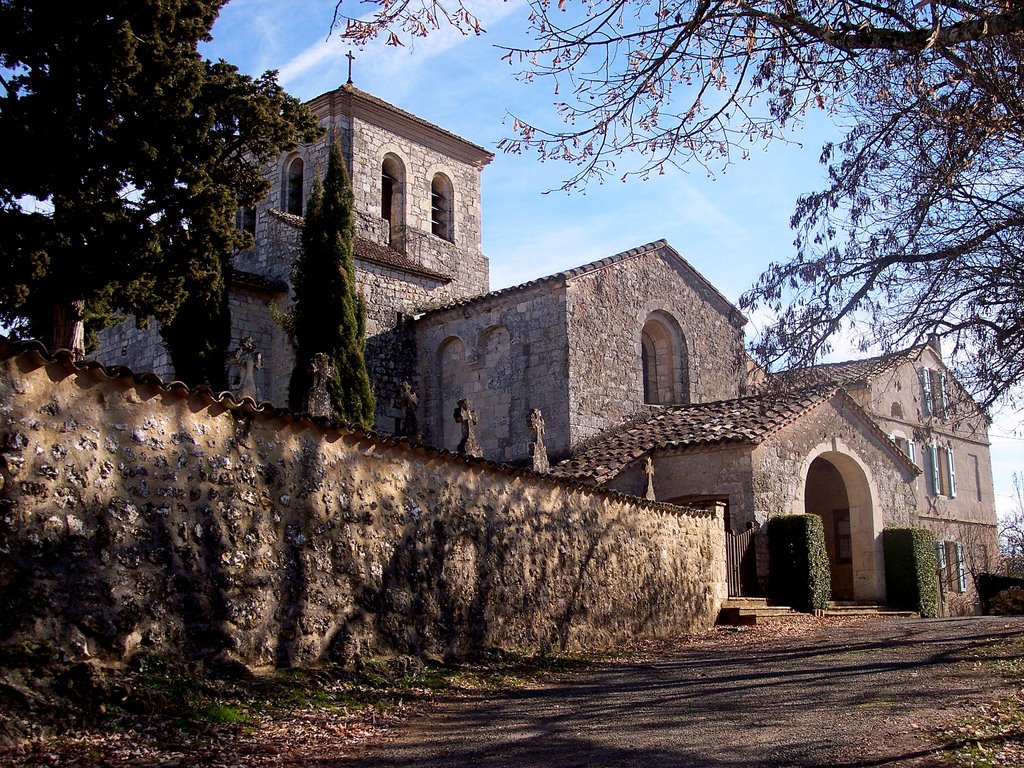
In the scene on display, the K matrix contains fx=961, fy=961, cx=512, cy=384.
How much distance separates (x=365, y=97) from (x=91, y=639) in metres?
19.0

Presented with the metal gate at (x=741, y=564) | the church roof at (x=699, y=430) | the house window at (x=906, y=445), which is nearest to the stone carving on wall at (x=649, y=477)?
the church roof at (x=699, y=430)

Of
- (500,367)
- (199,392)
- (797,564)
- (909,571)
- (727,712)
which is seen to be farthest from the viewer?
(500,367)

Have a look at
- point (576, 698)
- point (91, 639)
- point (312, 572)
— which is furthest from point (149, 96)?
point (576, 698)

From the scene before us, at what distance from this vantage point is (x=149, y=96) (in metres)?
12.6

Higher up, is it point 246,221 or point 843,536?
point 246,221

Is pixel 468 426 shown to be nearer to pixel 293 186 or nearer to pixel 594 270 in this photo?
pixel 594 270

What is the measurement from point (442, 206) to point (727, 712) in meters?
19.4

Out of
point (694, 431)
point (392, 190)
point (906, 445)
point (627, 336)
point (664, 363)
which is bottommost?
point (694, 431)

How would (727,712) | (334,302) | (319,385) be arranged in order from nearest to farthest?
1. (727,712)
2. (319,385)
3. (334,302)

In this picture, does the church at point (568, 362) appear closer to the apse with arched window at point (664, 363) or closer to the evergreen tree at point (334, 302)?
the apse with arched window at point (664, 363)

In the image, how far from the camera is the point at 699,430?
19.3 meters

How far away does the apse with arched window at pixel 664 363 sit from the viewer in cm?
2311

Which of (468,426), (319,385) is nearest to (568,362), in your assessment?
(468,426)

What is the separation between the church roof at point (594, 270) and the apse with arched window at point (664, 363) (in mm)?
1547
